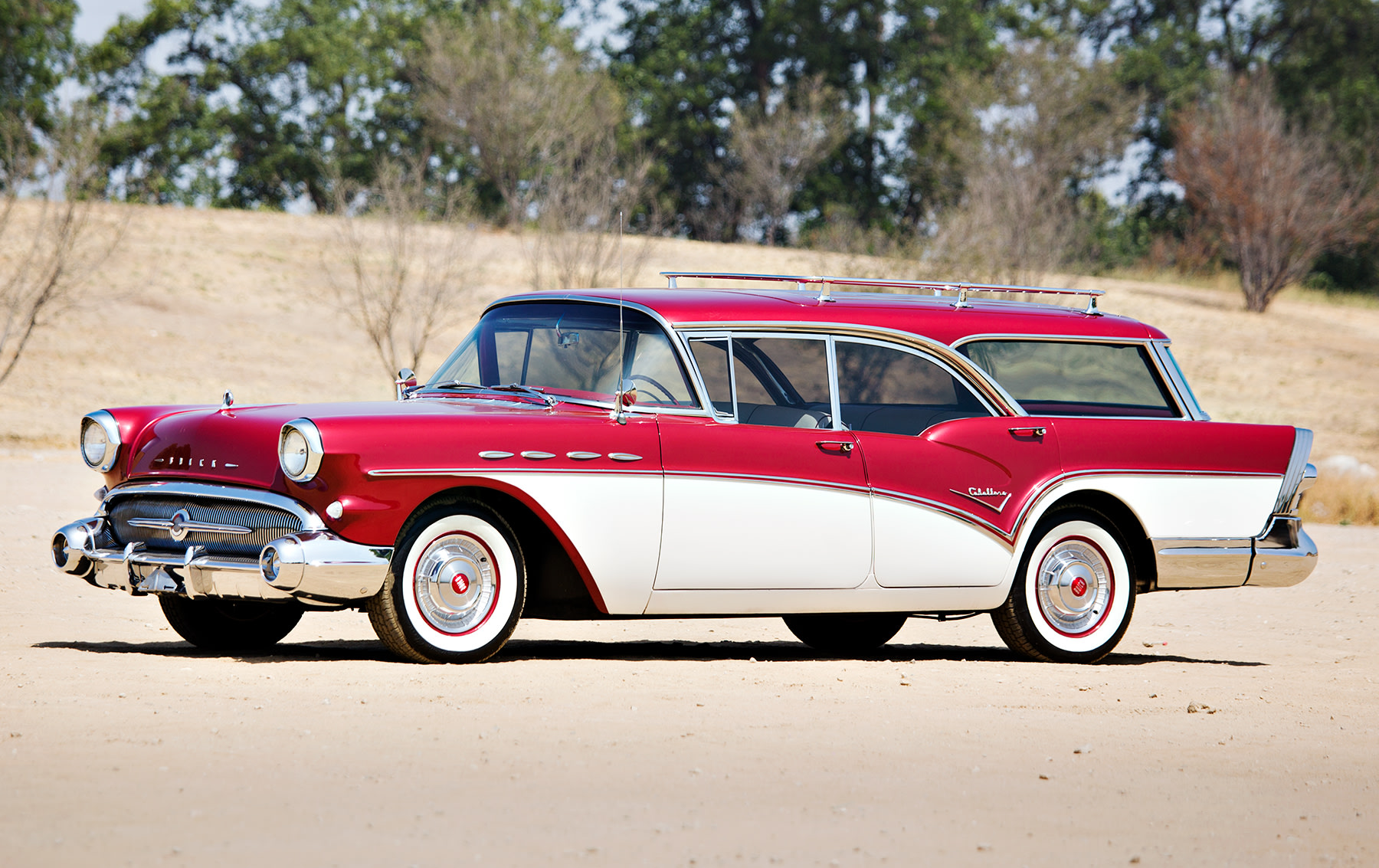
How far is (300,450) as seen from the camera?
6.83 metres

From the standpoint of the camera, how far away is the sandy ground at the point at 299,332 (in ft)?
120

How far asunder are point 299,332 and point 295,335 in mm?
294

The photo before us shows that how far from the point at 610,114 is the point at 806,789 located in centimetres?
5506

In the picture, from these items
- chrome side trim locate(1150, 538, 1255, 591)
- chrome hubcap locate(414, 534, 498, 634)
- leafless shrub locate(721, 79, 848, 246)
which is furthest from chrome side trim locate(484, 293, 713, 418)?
leafless shrub locate(721, 79, 848, 246)

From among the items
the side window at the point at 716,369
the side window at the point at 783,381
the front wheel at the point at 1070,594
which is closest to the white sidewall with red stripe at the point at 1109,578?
the front wheel at the point at 1070,594

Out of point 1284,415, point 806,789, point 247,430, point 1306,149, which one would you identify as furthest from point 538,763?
point 1306,149

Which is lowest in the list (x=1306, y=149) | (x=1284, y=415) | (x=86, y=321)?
(x=1284, y=415)

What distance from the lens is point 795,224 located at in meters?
66.0

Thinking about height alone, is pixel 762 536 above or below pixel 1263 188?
below

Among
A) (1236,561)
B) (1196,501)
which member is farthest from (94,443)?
(1236,561)

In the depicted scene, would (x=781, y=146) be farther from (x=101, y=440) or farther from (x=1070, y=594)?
(x=101, y=440)

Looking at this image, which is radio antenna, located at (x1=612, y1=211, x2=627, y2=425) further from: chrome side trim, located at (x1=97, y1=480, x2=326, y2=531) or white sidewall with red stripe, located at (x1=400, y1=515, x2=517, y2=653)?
chrome side trim, located at (x1=97, y1=480, x2=326, y2=531)

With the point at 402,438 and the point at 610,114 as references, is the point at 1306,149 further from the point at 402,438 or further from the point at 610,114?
the point at 402,438

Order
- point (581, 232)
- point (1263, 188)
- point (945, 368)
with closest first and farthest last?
1. point (945, 368)
2. point (581, 232)
3. point (1263, 188)
